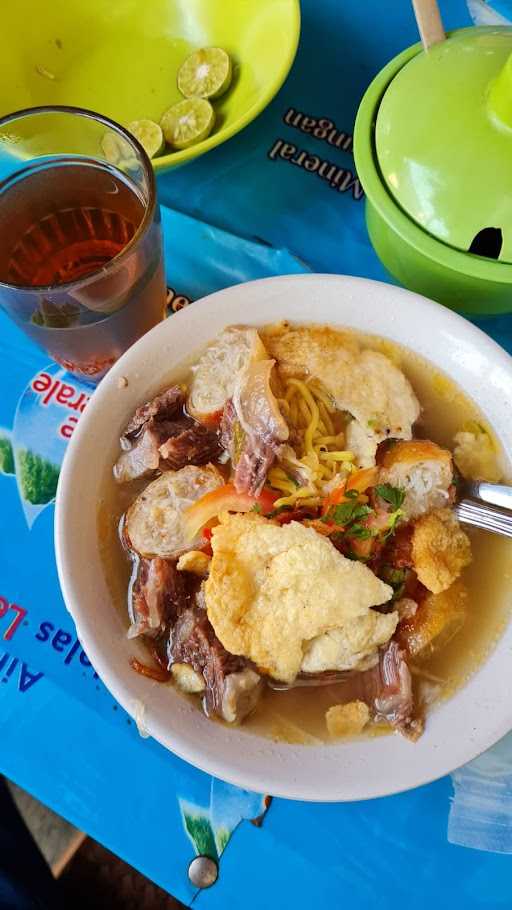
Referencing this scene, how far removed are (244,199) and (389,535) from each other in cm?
90

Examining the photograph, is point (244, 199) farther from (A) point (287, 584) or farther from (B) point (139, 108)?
(A) point (287, 584)

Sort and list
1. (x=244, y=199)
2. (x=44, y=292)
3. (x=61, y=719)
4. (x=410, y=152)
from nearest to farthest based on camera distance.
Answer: (x=44, y=292)
(x=410, y=152)
(x=61, y=719)
(x=244, y=199)

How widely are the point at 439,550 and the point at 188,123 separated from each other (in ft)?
3.65

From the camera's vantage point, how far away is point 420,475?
1296mm

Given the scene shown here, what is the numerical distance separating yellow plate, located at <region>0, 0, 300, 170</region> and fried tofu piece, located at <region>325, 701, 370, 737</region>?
4.27 feet

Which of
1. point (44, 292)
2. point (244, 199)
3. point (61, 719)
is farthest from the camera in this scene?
point (244, 199)

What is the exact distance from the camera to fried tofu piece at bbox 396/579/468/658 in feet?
4.16

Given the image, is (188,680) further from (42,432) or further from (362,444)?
(42,432)

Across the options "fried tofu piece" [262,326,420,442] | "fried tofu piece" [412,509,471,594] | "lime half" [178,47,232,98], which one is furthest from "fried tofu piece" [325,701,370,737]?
"lime half" [178,47,232,98]

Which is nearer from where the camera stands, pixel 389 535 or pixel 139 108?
pixel 389 535

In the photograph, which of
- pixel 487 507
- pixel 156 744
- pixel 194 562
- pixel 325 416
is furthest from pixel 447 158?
pixel 156 744

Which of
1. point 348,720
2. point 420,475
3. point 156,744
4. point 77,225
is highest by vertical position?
point 77,225

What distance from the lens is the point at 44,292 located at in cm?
116

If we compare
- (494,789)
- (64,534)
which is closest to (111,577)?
(64,534)
